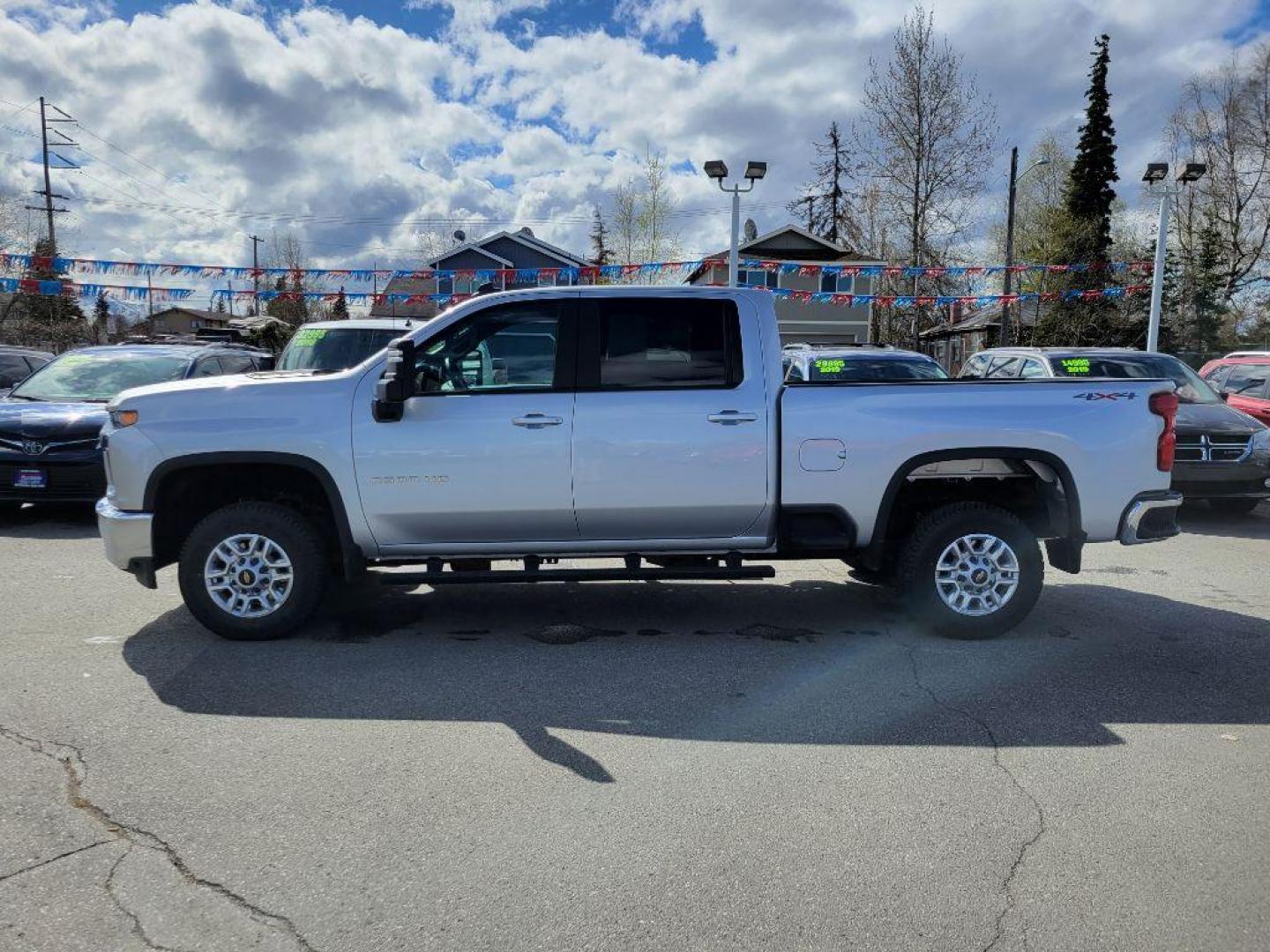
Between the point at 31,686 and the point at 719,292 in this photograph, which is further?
the point at 719,292

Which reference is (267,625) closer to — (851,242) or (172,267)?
(172,267)

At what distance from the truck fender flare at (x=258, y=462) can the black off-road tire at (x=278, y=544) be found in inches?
9.5

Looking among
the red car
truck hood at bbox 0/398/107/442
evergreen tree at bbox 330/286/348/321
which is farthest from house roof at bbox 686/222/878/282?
truck hood at bbox 0/398/107/442

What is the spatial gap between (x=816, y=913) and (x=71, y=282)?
1111 inches

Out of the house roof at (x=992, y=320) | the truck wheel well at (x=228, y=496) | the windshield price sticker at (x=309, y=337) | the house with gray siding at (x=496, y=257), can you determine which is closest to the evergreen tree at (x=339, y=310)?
the house with gray siding at (x=496, y=257)

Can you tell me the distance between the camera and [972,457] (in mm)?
5359

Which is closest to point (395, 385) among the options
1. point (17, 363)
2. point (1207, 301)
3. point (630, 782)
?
point (630, 782)

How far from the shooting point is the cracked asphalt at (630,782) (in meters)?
2.79

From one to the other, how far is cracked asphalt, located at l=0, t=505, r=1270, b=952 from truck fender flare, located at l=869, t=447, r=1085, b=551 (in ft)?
2.42

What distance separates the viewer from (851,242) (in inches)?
2356

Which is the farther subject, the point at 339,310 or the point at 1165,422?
the point at 339,310

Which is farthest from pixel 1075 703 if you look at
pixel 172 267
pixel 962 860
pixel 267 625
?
pixel 172 267

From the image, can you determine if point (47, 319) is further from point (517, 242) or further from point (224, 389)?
point (224, 389)

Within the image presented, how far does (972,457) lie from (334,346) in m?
8.10
